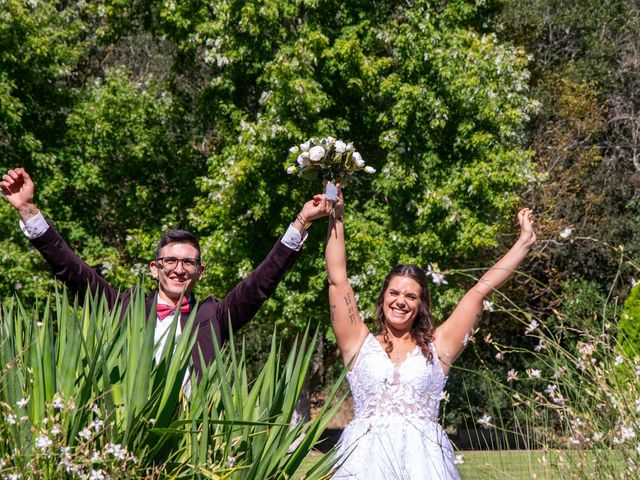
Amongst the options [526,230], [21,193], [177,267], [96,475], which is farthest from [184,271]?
[96,475]

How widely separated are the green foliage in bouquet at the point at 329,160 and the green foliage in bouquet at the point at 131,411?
6.41 ft

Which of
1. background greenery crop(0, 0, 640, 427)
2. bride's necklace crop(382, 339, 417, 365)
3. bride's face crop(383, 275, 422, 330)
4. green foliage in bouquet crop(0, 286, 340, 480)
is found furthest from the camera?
background greenery crop(0, 0, 640, 427)

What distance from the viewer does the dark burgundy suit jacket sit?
430 cm

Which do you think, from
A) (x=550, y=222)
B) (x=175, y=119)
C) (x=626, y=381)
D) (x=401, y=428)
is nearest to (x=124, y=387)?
(x=626, y=381)

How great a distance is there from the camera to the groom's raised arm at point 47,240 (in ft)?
14.7

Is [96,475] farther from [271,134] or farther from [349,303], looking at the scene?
[271,134]

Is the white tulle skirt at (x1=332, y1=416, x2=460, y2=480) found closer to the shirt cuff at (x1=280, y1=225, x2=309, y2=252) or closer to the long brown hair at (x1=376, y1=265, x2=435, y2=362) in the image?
the long brown hair at (x1=376, y1=265, x2=435, y2=362)

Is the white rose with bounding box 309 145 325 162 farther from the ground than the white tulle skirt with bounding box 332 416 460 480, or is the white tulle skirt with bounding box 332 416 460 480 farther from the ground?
the white rose with bounding box 309 145 325 162

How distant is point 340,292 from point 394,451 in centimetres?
76

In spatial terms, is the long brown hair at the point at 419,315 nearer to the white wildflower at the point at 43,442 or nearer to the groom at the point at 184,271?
the groom at the point at 184,271

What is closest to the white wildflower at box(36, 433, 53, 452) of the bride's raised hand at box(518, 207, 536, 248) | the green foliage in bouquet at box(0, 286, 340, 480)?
the green foliage in bouquet at box(0, 286, 340, 480)

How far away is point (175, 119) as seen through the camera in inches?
693

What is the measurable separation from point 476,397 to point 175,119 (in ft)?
26.8

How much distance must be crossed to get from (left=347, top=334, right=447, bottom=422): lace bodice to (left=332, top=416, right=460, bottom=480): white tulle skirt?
46 millimetres
